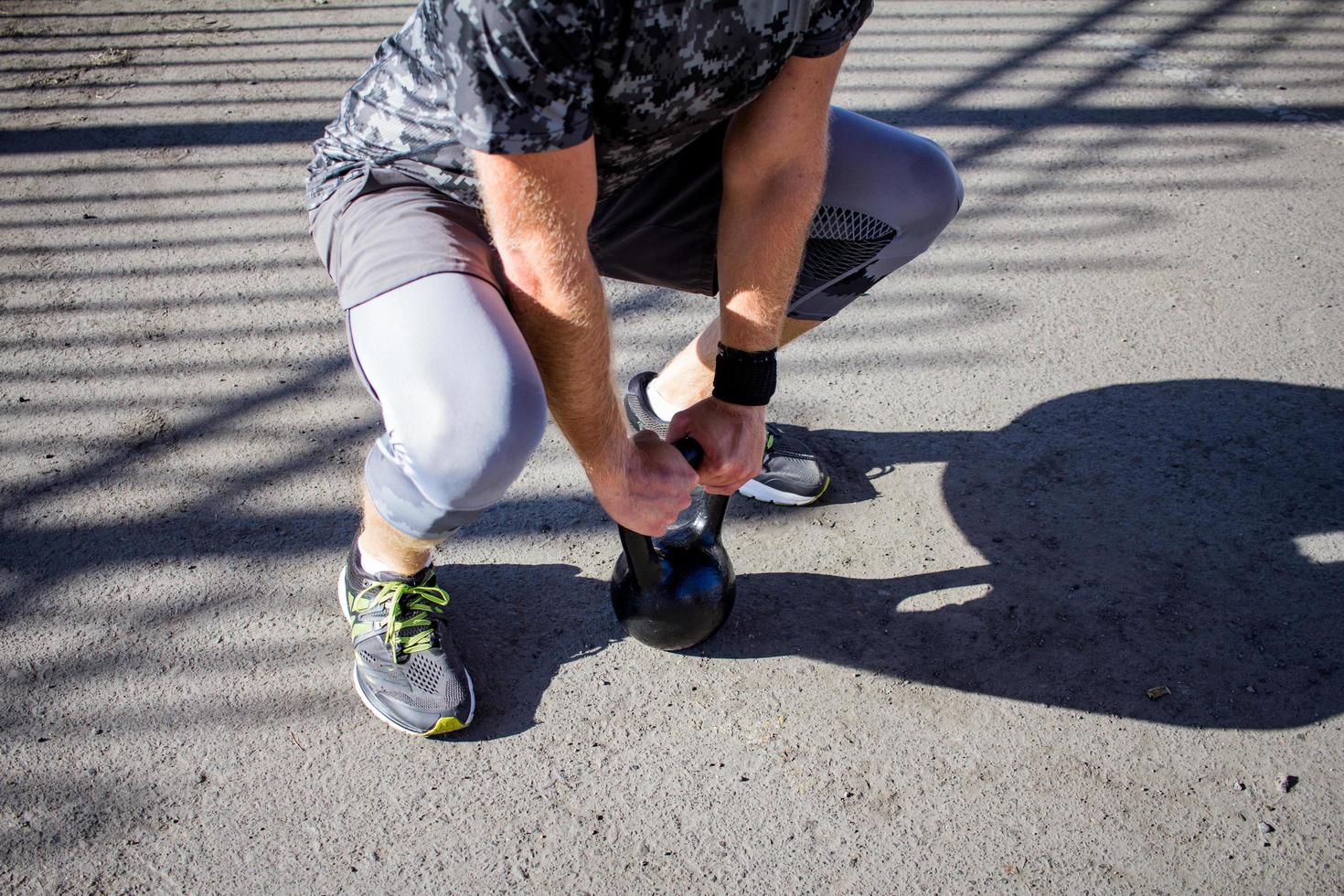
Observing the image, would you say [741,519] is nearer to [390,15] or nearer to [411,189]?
[411,189]

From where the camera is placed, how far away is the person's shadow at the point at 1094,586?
226 cm

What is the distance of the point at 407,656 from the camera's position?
2.16 meters

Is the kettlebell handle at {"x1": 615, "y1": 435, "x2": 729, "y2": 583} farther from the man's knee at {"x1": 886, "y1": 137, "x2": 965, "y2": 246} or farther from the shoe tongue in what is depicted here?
the man's knee at {"x1": 886, "y1": 137, "x2": 965, "y2": 246}

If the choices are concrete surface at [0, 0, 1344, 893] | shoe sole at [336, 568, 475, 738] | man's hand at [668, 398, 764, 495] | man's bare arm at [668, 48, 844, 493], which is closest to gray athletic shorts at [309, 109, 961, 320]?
man's bare arm at [668, 48, 844, 493]

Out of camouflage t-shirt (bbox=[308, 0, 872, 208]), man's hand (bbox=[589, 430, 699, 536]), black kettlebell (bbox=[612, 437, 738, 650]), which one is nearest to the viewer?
camouflage t-shirt (bbox=[308, 0, 872, 208])

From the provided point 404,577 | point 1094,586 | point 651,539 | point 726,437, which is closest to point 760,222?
point 726,437

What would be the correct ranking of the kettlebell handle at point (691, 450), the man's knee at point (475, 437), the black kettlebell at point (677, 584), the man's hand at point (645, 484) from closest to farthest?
the man's knee at point (475, 437) → the man's hand at point (645, 484) → the kettlebell handle at point (691, 450) → the black kettlebell at point (677, 584)

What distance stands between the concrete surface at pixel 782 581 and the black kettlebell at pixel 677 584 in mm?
109

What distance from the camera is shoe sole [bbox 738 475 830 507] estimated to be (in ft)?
8.59

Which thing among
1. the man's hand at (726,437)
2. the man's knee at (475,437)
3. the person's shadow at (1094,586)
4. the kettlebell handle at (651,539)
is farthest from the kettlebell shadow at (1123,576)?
the man's knee at (475,437)

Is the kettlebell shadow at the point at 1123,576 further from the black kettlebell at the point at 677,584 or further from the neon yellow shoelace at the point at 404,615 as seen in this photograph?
the neon yellow shoelace at the point at 404,615

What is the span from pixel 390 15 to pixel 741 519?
11.4ft

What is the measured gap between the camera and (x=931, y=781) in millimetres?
2084

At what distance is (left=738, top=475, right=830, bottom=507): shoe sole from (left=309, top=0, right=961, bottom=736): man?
1.65ft
